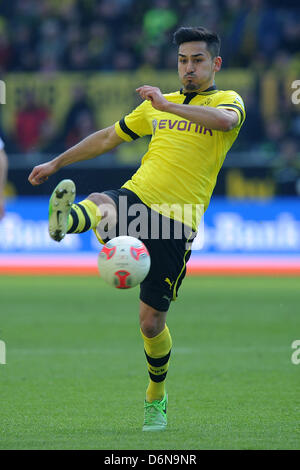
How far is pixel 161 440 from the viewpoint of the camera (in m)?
5.19

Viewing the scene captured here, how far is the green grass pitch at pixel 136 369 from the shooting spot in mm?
5375

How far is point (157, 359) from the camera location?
19.3ft

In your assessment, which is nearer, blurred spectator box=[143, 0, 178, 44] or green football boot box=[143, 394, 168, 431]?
green football boot box=[143, 394, 168, 431]

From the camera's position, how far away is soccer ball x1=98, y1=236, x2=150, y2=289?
17.1 feet

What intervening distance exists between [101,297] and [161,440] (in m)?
7.63

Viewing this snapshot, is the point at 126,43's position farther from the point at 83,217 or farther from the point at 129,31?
the point at 83,217

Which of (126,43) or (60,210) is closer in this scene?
(60,210)

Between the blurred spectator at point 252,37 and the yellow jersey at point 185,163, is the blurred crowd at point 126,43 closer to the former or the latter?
the blurred spectator at point 252,37

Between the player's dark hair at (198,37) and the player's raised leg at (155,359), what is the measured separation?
1639 millimetres

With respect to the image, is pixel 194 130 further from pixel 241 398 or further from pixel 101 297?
pixel 101 297

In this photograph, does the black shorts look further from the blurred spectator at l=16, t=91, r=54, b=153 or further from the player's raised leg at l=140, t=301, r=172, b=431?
the blurred spectator at l=16, t=91, r=54, b=153

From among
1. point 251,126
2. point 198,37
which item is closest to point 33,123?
point 251,126

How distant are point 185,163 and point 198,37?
2.54 feet

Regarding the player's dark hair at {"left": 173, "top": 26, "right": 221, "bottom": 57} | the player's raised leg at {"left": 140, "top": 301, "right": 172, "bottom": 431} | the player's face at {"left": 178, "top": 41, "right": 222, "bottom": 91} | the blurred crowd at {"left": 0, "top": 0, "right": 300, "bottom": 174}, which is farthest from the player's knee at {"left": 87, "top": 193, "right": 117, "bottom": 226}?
the blurred crowd at {"left": 0, "top": 0, "right": 300, "bottom": 174}
